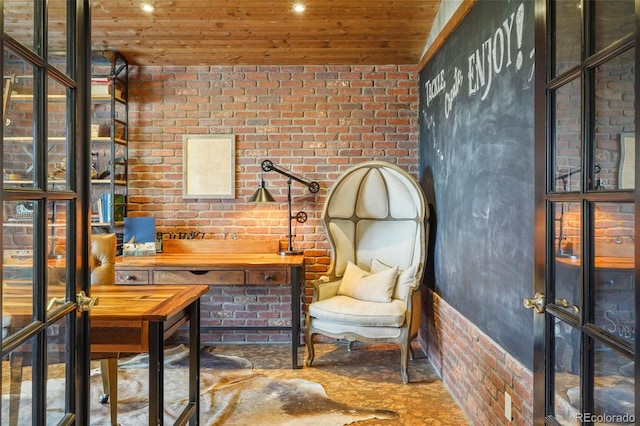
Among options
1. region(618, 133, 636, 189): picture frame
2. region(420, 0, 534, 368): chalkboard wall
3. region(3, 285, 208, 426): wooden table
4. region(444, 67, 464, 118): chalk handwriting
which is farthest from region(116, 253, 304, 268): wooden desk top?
region(618, 133, 636, 189): picture frame

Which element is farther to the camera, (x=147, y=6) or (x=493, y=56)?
(x=147, y=6)

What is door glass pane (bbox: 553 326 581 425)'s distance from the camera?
1.21m

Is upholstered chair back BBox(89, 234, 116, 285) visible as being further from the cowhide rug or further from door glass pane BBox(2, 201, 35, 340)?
door glass pane BBox(2, 201, 35, 340)

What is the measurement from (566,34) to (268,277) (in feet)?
8.32

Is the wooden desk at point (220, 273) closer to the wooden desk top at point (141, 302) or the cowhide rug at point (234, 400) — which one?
the cowhide rug at point (234, 400)

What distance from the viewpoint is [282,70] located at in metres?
4.01

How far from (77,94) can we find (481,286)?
6.55ft

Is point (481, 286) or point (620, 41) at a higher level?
point (620, 41)

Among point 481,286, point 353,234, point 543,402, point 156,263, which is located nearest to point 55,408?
point 543,402

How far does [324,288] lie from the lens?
11.4 ft

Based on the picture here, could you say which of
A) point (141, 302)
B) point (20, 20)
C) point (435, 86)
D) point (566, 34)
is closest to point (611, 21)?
point (566, 34)

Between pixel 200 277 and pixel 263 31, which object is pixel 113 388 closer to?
pixel 200 277

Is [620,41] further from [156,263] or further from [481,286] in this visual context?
[156,263]

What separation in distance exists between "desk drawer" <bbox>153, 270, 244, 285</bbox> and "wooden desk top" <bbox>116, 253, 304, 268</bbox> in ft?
0.21
